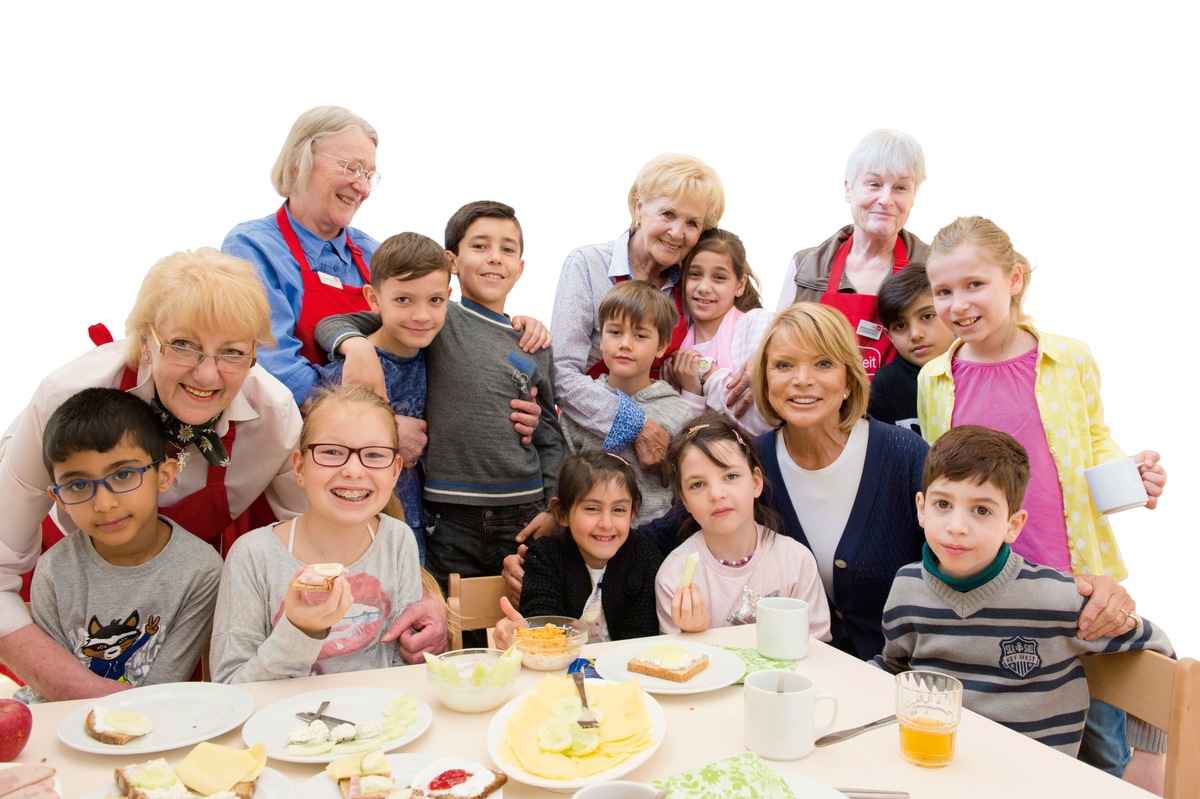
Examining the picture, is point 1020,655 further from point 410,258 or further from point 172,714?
point 410,258

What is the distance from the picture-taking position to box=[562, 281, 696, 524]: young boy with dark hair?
293 cm

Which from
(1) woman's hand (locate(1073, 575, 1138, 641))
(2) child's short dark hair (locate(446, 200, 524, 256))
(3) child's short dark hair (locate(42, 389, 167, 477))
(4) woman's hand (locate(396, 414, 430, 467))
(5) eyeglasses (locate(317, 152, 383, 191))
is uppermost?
(5) eyeglasses (locate(317, 152, 383, 191))

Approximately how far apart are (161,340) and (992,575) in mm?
2008

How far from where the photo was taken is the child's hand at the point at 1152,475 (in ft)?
7.63

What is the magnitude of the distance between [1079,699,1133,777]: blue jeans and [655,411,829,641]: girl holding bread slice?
2.49ft

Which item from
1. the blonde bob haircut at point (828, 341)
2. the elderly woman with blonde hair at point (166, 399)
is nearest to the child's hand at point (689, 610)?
the blonde bob haircut at point (828, 341)

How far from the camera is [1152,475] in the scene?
2334mm

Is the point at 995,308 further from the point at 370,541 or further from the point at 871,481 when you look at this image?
the point at 370,541

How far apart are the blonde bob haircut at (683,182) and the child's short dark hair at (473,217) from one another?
59 centimetres

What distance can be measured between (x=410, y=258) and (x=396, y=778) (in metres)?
1.71

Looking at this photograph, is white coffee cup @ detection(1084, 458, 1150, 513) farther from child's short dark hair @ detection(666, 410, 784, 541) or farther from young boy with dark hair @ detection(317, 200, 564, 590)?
young boy with dark hair @ detection(317, 200, 564, 590)

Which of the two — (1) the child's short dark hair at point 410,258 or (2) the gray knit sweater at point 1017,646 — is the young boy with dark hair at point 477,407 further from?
(2) the gray knit sweater at point 1017,646

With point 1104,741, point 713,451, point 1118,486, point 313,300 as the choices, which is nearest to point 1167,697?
point 1104,741

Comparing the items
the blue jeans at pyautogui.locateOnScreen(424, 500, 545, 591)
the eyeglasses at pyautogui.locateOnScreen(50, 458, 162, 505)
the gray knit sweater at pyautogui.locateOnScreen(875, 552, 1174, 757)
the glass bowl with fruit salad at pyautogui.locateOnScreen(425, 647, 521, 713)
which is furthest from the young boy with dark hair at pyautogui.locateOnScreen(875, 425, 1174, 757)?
the eyeglasses at pyautogui.locateOnScreen(50, 458, 162, 505)
